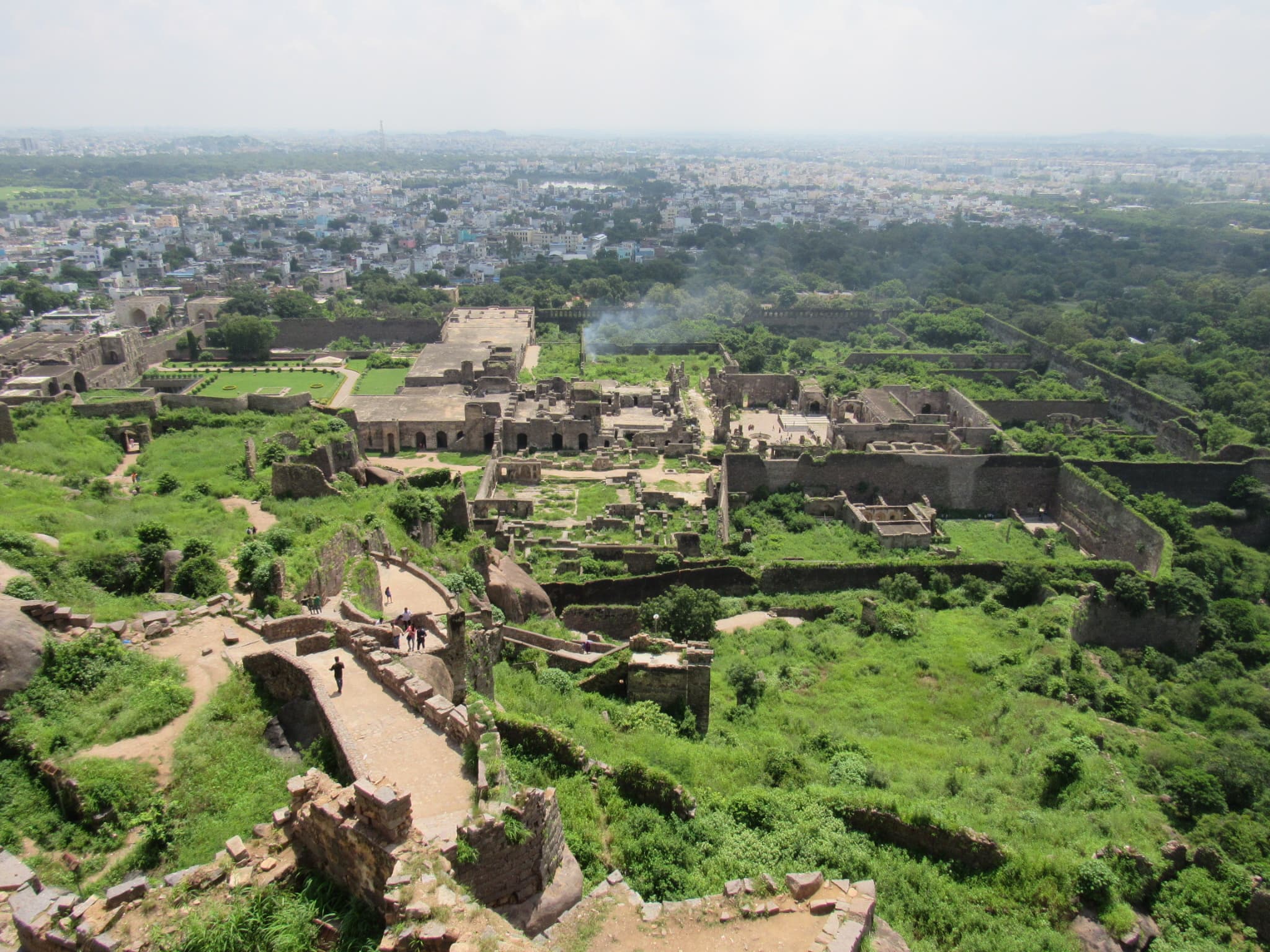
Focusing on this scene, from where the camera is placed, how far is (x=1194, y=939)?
512 inches

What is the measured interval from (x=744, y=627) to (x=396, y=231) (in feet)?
484

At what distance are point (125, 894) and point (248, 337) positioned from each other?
2486 inches

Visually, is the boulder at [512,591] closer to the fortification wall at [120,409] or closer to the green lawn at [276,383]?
the fortification wall at [120,409]

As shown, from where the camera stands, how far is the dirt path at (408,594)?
19.9 m

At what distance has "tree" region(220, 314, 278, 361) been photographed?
65.8m

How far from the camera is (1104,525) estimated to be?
34.6 m

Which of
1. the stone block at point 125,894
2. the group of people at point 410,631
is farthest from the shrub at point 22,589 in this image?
the stone block at point 125,894

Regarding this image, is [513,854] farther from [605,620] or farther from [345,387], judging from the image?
[345,387]

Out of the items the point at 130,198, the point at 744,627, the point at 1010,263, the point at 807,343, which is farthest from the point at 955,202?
the point at 744,627

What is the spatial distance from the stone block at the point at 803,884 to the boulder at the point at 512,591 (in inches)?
519

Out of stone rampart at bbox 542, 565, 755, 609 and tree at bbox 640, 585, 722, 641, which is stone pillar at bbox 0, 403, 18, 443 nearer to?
stone rampart at bbox 542, 565, 755, 609

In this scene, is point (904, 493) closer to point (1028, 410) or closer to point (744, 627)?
point (744, 627)

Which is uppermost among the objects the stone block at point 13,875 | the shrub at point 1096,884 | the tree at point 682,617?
the stone block at point 13,875

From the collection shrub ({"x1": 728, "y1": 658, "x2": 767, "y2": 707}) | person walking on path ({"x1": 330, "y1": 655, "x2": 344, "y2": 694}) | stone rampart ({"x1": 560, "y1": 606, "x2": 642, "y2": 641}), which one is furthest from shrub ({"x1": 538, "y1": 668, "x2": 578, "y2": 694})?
stone rampart ({"x1": 560, "y1": 606, "x2": 642, "y2": 641})
